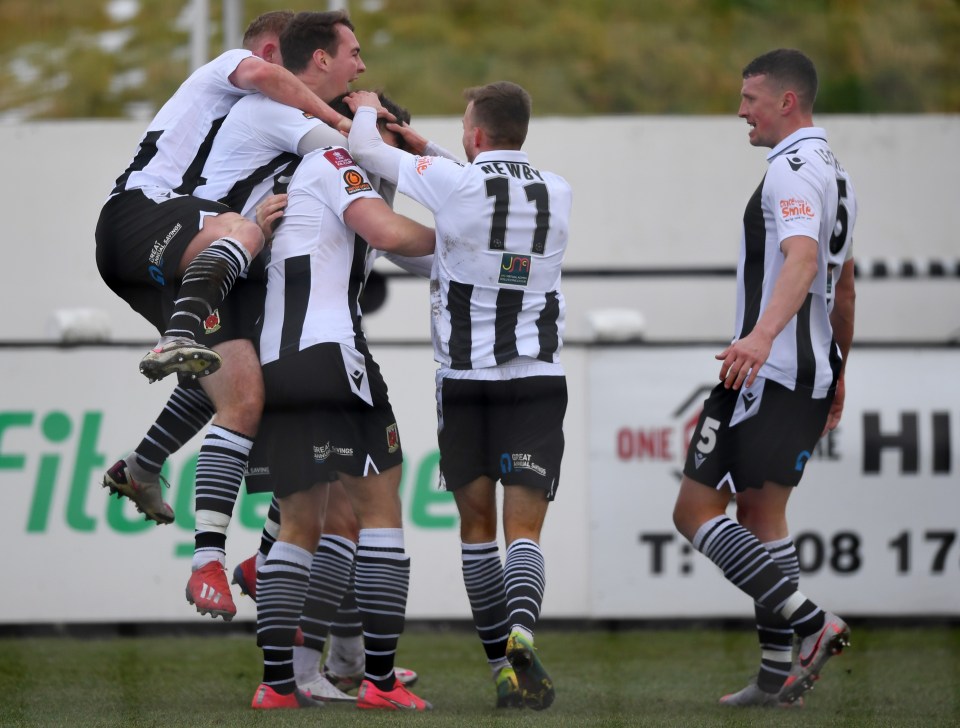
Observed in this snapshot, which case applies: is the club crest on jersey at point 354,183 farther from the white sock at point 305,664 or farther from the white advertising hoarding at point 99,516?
the white advertising hoarding at point 99,516

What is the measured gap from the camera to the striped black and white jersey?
11.6 ft

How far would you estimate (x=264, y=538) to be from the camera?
3914 mm

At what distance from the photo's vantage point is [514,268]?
11.1 feet

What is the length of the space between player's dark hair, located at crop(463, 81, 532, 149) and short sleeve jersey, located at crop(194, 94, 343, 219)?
0.40 meters

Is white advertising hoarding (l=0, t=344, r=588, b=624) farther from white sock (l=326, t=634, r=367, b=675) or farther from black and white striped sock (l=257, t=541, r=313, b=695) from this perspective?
black and white striped sock (l=257, t=541, r=313, b=695)

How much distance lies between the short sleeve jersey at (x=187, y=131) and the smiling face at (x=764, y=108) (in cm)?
137

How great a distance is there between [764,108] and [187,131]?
5.17 feet

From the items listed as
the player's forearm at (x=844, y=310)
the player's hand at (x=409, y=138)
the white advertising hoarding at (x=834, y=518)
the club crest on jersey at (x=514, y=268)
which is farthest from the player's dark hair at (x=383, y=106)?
the white advertising hoarding at (x=834, y=518)

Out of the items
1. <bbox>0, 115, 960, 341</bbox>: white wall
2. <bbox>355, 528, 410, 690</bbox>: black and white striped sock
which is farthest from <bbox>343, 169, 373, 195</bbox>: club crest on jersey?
<bbox>0, 115, 960, 341</bbox>: white wall

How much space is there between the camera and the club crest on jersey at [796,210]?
136 inches

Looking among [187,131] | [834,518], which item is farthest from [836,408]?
[187,131]

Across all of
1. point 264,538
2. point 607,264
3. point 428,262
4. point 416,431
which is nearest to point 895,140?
point 607,264

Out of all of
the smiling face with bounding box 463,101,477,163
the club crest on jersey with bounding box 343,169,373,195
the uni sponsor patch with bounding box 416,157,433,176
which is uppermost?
the smiling face with bounding box 463,101,477,163

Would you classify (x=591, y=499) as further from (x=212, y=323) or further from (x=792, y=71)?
(x=212, y=323)
